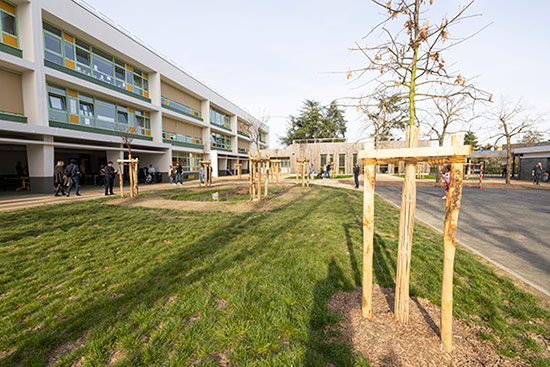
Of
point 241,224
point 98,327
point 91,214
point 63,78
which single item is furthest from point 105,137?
point 98,327

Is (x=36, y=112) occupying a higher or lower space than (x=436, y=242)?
higher

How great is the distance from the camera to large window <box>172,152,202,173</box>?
26.7 metres

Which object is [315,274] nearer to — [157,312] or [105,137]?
[157,312]

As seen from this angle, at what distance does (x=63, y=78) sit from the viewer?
14477 millimetres

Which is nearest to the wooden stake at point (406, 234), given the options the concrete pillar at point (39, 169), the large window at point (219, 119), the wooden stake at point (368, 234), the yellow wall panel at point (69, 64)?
the wooden stake at point (368, 234)

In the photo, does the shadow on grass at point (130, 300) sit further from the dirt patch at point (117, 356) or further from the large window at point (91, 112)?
the large window at point (91, 112)

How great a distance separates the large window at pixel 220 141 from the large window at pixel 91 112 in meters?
13.0

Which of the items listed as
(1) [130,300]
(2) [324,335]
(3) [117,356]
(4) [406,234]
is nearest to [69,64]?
Answer: (1) [130,300]

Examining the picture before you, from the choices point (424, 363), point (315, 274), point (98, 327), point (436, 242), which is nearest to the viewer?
point (424, 363)

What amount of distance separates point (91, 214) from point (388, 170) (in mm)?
37497

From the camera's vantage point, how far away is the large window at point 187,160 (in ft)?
87.7

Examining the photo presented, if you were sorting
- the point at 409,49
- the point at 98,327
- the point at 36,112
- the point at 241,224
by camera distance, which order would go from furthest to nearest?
the point at 36,112
the point at 241,224
the point at 409,49
the point at 98,327

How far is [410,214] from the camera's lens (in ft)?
8.25

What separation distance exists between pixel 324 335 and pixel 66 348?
251 cm
